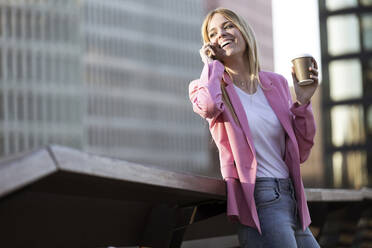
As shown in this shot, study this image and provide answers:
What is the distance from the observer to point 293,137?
3.08 metres

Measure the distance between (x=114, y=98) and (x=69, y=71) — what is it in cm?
701

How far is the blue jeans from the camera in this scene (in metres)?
2.77

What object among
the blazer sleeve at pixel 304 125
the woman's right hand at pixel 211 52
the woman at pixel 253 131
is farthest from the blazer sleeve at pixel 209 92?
the blazer sleeve at pixel 304 125

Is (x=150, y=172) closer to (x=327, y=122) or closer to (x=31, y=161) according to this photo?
(x=31, y=161)

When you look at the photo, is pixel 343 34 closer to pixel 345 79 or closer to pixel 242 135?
pixel 345 79

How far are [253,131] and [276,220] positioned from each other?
38 centimetres

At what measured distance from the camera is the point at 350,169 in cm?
3334

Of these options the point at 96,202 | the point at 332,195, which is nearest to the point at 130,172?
the point at 96,202

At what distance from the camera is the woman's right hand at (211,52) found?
3164mm

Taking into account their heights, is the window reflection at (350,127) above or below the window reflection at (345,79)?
below

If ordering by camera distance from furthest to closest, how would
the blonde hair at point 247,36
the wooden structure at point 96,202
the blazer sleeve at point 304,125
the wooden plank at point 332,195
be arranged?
the wooden plank at point 332,195 < the blonde hair at point 247,36 < the blazer sleeve at point 304,125 < the wooden structure at point 96,202

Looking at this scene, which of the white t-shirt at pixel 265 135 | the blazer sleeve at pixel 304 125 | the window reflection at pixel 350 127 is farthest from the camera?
the window reflection at pixel 350 127

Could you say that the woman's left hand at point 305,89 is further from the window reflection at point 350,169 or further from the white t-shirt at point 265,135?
the window reflection at point 350,169

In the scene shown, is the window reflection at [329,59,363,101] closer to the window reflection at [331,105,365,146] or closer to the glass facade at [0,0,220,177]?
the window reflection at [331,105,365,146]
